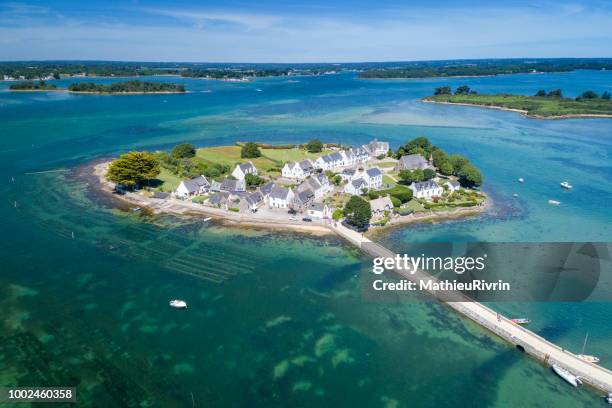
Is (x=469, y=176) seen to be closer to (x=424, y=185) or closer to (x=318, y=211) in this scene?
(x=424, y=185)

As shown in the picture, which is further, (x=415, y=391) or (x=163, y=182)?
(x=163, y=182)

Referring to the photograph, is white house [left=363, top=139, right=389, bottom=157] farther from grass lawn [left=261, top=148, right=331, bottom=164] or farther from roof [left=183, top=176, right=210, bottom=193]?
roof [left=183, top=176, right=210, bottom=193]

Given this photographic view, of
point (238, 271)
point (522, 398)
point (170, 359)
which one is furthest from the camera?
point (238, 271)

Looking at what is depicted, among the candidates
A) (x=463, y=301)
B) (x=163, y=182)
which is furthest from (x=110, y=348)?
(x=163, y=182)

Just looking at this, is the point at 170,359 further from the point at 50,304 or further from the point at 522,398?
the point at 522,398

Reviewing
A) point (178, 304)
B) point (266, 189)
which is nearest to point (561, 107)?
point (266, 189)

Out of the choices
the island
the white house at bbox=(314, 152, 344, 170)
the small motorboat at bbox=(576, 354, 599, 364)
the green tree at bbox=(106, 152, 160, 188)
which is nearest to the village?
the island
